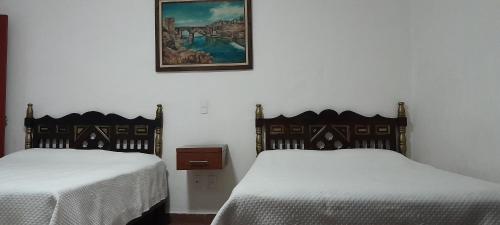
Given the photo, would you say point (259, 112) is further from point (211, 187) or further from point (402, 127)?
point (402, 127)

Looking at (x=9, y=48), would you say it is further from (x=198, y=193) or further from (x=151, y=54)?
(x=198, y=193)

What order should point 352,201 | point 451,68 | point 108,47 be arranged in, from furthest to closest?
point 108,47
point 451,68
point 352,201

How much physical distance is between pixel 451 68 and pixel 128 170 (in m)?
2.28

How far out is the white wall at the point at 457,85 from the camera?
1.76 metres

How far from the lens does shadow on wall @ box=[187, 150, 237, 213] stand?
2.92 meters

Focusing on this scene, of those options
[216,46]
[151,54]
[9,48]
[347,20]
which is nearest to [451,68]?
[347,20]

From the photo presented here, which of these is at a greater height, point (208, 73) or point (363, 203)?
point (208, 73)

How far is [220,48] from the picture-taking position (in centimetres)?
294

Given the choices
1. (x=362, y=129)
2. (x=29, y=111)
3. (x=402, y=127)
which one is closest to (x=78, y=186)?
(x=29, y=111)

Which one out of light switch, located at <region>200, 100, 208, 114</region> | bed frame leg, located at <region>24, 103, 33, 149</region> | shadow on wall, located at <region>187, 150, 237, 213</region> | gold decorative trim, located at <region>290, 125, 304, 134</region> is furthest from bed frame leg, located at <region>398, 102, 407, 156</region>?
bed frame leg, located at <region>24, 103, 33, 149</region>

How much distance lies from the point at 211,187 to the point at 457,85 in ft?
6.69

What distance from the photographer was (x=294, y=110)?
2.88m

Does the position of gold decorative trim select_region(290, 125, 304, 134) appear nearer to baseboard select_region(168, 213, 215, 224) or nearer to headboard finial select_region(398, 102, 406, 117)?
headboard finial select_region(398, 102, 406, 117)

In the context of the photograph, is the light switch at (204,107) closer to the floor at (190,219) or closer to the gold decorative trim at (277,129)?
the gold decorative trim at (277,129)
